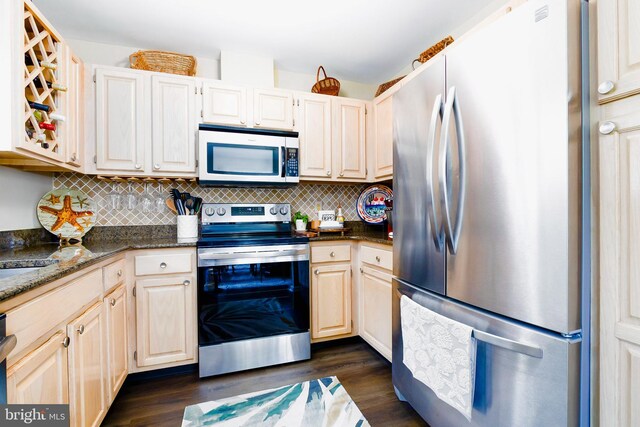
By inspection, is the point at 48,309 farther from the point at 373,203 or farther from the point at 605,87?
the point at 373,203

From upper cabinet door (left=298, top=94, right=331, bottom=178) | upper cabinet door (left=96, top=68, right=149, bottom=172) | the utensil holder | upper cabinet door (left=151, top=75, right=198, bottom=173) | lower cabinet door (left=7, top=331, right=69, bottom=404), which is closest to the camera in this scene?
lower cabinet door (left=7, top=331, right=69, bottom=404)

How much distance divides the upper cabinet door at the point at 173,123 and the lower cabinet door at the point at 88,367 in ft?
3.58

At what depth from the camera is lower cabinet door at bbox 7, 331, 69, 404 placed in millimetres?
790

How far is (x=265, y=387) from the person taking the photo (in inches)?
70.3

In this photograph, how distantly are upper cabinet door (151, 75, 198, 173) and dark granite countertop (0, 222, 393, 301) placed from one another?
1.88 feet

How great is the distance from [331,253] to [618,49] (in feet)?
5.92

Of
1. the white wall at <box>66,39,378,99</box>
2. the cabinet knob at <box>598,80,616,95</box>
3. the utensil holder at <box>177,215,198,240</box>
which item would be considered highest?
the white wall at <box>66,39,378,99</box>

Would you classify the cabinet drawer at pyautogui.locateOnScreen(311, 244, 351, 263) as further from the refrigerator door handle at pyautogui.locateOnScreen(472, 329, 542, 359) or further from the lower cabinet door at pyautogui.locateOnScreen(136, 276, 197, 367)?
the refrigerator door handle at pyautogui.locateOnScreen(472, 329, 542, 359)

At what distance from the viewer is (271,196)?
2613 mm

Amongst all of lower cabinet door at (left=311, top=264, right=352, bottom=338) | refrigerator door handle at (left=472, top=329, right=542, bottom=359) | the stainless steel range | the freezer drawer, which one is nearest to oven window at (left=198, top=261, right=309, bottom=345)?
the stainless steel range

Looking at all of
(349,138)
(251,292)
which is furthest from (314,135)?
(251,292)

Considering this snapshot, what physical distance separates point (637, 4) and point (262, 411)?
222 centimetres

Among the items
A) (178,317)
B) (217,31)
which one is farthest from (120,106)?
(178,317)

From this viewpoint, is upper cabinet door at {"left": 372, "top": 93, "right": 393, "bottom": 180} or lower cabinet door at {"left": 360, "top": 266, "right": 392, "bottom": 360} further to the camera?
upper cabinet door at {"left": 372, "top": 93, "right": 393, "bottom": 180}
